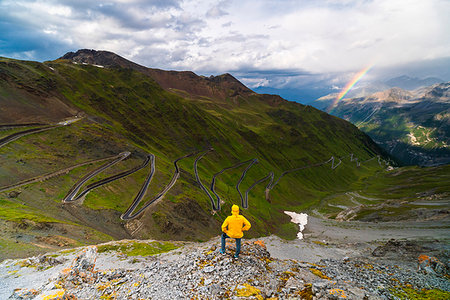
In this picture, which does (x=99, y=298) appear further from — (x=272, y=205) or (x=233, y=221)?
(x=272, y=205)

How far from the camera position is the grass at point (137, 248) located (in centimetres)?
3624

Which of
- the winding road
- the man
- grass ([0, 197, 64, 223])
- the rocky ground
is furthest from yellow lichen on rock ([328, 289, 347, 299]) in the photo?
the winding road

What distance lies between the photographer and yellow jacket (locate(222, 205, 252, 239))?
682 inches

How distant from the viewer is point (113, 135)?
11000 centimetres

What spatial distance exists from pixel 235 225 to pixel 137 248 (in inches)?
1204

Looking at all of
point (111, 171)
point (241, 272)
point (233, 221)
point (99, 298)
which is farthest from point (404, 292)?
point (111, 171)

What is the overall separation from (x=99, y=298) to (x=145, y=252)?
944 inches

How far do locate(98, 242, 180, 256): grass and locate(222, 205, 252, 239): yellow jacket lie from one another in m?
24.8

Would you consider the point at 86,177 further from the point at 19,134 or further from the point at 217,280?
the point at 217,280

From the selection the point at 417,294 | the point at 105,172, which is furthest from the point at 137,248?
the point at 105,172

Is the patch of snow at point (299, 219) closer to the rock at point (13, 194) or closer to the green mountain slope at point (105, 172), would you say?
the green mountain slope at point (105, 172)

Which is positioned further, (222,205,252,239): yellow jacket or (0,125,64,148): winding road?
(0,125,64,148): winding road

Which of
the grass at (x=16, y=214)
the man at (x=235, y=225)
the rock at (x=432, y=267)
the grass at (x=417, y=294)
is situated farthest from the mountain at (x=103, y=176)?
the rock at (x=432, y=267)

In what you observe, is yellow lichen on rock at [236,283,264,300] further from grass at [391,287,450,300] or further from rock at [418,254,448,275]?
rock at [418,254,448,275]
